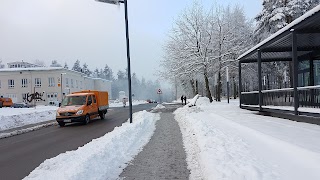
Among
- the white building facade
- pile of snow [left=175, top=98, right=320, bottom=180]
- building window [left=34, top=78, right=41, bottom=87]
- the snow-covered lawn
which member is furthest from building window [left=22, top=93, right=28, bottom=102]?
pile of snow [left=175, top=98, right=320, bottom=180]

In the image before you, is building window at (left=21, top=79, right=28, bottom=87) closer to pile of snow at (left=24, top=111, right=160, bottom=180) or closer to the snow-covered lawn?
pile of snow at (left=24, top=111, right=160, bottom=180)

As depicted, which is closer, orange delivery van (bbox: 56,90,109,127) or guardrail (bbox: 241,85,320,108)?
guardrail (bbox: 241,85,320,108)

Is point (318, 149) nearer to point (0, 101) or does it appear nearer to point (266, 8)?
point (266, 8)

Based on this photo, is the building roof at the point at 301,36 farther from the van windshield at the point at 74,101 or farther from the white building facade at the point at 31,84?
the white building facade at the point at 31,84

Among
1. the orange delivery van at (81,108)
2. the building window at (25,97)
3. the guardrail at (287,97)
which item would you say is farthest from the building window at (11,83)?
the guardrail at (287,97)

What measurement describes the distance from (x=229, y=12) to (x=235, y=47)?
25.3 ft

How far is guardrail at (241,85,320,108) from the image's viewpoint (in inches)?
466

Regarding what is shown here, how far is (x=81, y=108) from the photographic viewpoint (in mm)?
20312

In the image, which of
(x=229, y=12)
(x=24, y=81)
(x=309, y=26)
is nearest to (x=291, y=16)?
(x=229, y=12)

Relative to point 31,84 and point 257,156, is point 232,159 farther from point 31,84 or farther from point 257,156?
point 31,84

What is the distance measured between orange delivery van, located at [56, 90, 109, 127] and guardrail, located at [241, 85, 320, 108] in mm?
10550

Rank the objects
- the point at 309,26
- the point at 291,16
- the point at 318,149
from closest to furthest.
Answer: the point at 318,149 → the point at 309,26 → the point at 291,16

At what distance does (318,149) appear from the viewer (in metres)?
6.70

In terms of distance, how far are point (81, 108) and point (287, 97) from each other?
12287 mm
